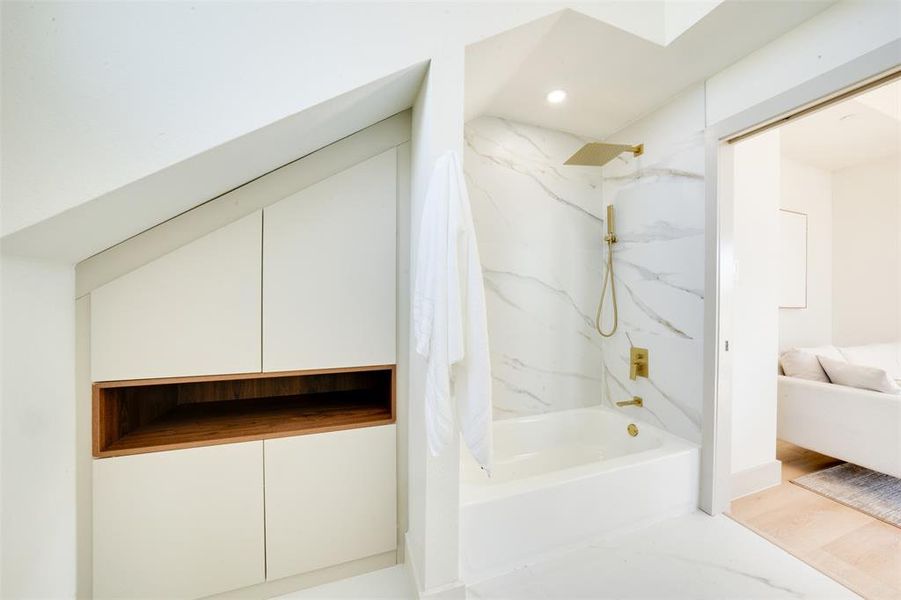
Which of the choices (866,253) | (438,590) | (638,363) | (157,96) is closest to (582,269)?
(638,363)

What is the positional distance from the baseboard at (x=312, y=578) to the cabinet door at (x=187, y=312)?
32.5 inches

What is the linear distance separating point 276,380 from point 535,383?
1.51m

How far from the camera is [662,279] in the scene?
194 cm

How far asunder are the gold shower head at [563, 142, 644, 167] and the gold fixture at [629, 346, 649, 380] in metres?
1.17

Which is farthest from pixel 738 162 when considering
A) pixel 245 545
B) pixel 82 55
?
pixel 245 545

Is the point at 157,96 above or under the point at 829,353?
above

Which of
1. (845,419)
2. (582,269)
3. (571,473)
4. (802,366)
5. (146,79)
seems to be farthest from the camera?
(802,366)

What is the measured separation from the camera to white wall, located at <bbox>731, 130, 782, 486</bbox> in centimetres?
193

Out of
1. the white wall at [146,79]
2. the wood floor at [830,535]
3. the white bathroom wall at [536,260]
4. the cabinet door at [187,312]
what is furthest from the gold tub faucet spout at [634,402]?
the white wall at [146,79]

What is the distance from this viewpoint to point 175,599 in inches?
46.9

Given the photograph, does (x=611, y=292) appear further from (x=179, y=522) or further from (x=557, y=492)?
(x=179, y=522)

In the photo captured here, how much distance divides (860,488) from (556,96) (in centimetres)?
285

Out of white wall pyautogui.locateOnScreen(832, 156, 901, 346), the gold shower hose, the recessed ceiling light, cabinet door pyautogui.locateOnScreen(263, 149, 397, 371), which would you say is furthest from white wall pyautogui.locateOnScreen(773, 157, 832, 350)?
cabinet door pyautogui.locateOnScreen(263, 149, 397, 371)

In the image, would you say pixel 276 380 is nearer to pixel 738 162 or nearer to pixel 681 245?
pixel 681 245
